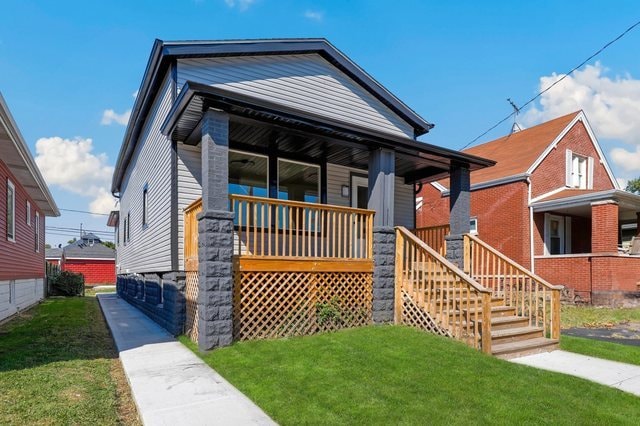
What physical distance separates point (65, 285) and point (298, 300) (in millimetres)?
18587

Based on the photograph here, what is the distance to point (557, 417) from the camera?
12.3ft

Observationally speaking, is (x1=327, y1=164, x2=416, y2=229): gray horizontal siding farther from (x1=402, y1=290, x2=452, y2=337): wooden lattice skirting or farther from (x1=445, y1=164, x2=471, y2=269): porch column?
(x1=402, y1=290, x2=452, y2=337): wooden lattice skirting

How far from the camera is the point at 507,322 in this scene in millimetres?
6840

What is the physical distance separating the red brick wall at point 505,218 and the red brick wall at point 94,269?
109 feet

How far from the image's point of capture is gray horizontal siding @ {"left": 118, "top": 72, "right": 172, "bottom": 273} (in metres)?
8.20

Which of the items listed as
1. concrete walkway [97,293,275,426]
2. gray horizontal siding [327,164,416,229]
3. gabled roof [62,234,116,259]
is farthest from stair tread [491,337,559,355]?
gabled roof [62,234,116,259]

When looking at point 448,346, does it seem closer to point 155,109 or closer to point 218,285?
point 218,285

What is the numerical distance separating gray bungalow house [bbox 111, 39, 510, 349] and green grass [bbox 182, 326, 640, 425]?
1.10m

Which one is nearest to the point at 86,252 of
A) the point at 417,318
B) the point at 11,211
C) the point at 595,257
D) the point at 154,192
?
the point at 11,211

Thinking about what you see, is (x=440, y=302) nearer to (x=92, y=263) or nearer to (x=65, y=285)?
(x=65, y=285)

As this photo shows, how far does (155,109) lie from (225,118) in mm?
4377

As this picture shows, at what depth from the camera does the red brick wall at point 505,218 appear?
15047 mm

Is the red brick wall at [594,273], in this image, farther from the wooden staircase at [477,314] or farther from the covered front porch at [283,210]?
the wooden staircase at [477,314]

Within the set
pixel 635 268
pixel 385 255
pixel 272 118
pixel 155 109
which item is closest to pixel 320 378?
pixel 385 255
